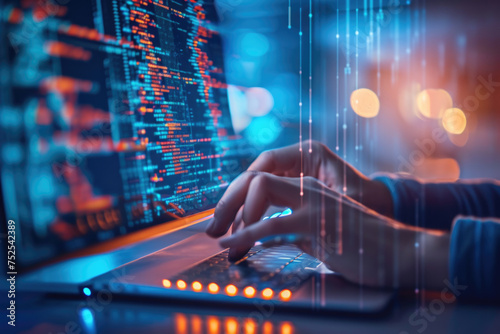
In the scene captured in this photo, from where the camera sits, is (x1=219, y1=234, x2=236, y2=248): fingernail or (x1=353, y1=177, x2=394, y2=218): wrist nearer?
(x1=219, y1=234, x2=236, y2=248): fingernail

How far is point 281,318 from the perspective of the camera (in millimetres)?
390

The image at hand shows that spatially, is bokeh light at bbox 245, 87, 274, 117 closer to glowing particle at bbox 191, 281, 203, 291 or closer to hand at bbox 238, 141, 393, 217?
hand at bbox 238, 141, 393, 217

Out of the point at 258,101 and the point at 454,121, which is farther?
the point at 454,121

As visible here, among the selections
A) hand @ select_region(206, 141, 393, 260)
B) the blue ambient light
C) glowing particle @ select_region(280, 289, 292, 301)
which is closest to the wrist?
hand @ select_region(206, 141, 393, 260)

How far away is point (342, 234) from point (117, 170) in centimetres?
28

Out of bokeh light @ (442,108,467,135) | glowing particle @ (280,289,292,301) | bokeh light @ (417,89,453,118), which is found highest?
bokeh light @ (417,89,453,118)

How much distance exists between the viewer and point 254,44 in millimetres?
805

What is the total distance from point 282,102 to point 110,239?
491mm

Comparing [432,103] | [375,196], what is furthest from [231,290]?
[432,103]

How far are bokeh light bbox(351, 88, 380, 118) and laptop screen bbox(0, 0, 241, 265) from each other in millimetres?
570

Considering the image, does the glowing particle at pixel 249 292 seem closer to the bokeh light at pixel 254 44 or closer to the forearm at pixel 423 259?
the forearm at pixel 423 259

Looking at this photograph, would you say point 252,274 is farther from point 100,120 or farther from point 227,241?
point 100,120

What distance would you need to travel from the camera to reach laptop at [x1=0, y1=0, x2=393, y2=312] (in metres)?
0.39

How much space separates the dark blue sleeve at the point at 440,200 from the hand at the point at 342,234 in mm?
145
